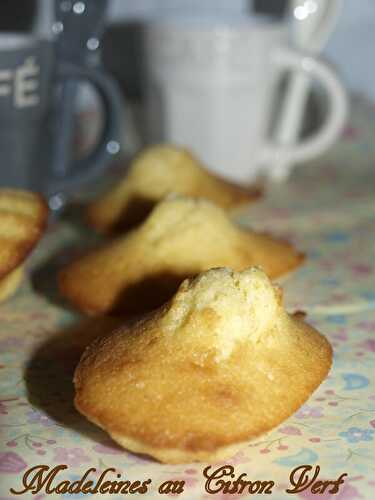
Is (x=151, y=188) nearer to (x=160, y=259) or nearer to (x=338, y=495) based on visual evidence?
(x=160, y=259)

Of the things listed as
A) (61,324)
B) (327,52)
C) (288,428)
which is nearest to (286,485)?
(288,428)

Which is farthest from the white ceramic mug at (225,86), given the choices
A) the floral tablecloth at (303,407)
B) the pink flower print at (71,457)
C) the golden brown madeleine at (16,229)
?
the pink flower print at (71,457)

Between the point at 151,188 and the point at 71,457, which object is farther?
the point at 151,188

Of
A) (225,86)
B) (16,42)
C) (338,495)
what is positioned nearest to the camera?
(338,495)

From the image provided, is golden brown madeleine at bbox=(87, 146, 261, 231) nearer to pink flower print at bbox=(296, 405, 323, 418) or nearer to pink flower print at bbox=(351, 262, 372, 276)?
pink flower print at bbox=(351, 262, 372, 276)

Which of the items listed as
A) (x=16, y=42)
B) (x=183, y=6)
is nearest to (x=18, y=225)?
(x=16, y=42)

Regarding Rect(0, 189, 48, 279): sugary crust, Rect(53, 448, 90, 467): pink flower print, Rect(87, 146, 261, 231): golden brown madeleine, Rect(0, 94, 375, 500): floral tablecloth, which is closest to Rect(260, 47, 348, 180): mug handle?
Rect(0, 94, 375, 500): floral tablecloth

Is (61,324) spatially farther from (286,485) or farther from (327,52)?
(327,52)

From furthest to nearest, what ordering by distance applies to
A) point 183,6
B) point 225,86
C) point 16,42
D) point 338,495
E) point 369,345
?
point 183,6, point 225,86, point 16,42, point 369,345, point 338,495

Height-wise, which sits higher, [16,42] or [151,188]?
[16,42]
